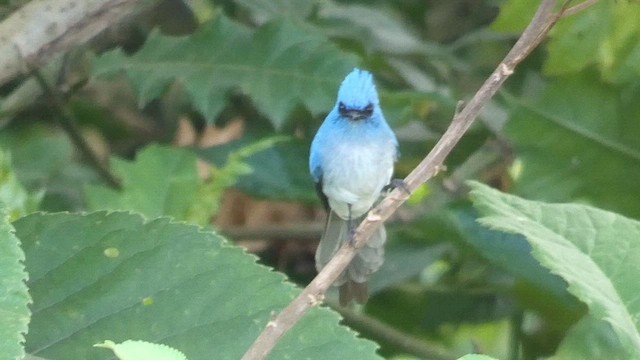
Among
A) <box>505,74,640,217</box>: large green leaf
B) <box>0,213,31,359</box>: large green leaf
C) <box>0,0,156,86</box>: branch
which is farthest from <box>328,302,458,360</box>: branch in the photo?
<box>0,213,31,359</box>: large green leaf

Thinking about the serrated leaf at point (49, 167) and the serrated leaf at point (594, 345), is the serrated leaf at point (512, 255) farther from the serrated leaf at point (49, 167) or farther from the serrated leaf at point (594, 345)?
the serrated leaf at point (49, 167)

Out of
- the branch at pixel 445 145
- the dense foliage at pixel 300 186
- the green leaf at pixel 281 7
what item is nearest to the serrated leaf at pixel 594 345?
the dense foliage at pixel 300 186

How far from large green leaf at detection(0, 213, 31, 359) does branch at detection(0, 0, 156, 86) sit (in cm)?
45

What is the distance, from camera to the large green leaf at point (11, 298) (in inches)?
41.8

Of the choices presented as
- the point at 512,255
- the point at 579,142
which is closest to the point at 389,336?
the point at 512,255

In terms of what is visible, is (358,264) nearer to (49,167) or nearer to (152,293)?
(152,293)

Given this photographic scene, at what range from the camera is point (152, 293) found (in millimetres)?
1398

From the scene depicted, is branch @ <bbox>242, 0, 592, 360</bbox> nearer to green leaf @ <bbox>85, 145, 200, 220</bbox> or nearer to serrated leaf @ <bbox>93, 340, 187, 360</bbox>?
serrated leaf @ <bbox>93, 340, 187, 360</bbox>

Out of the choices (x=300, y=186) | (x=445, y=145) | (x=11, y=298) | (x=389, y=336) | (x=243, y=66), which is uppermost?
(x=445, y=145)

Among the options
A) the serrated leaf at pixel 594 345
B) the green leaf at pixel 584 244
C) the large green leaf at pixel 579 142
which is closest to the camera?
the green leaf at pixel 584 244

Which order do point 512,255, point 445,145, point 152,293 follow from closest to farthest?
point 445,145 → point 152,293 → point 512,255

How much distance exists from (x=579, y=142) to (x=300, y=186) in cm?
59

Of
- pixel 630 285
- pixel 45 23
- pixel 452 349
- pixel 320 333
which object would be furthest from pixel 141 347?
pixel 452 349

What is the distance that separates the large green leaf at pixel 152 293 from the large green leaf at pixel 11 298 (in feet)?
0.75
